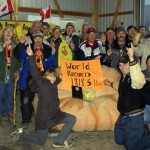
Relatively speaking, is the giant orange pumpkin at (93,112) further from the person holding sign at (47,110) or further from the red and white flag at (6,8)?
the red and white flag at (6,8)

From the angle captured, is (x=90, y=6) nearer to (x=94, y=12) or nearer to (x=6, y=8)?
(x=94, y=12)

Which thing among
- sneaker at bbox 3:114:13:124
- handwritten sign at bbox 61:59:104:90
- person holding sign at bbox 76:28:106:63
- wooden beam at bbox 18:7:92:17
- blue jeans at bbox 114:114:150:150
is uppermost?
wooden beam at bbox 18:7:92:17

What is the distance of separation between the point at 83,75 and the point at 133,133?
1.76 metres

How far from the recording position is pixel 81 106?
16.3 feet

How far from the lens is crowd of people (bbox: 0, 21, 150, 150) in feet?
12.4

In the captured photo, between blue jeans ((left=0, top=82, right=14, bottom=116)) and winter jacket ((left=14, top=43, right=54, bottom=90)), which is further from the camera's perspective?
blue jeans ((left=0, top=82, right=14, bottom=116))

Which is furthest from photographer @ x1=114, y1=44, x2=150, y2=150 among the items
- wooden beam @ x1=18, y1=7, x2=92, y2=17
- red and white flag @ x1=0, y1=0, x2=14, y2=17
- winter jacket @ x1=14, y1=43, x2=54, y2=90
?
wooden beam @ x1=18, y1=7, x2=92, y2=17

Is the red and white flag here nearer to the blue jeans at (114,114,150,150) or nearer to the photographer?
the photographer

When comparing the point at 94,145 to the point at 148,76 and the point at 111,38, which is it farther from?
the point at 111,38

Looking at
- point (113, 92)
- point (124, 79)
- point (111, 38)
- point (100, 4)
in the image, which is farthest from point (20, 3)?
point (124, 79)

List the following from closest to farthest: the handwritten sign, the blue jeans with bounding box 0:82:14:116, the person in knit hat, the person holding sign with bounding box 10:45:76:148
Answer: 1. the person holding sign with bounding box 10:45:76:148
2. the handwritten sign
3. the person in knit hat
4. the blue jeans with bounding box 0:82:14:116

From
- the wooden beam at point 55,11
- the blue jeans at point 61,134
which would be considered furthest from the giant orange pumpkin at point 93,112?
the wooden beam at point 55,11

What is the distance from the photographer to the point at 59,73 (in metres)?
5.30

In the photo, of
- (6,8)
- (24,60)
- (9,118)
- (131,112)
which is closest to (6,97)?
(9,118)
